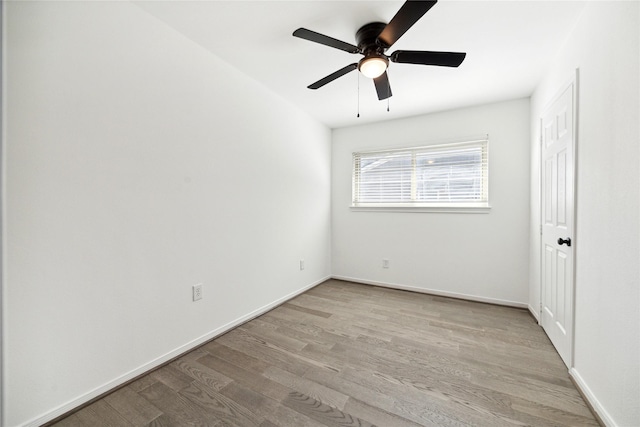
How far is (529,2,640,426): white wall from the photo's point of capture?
1184mm

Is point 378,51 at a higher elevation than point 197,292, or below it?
higher

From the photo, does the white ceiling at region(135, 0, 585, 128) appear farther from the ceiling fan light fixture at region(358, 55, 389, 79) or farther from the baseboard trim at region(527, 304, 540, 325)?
the baseboard trim at region(527, 304, 540, 325)

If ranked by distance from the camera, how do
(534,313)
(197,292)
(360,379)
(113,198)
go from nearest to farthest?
1. (113,198)
2. (360,379)
3. (197,292)
4. (534,313)

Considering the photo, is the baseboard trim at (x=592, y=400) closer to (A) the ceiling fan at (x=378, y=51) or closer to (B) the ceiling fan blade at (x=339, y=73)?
(A) the ceiling fan at (x=378, y=51)

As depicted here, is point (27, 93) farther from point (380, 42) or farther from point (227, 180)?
point (380, 42)

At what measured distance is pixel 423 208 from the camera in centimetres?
344

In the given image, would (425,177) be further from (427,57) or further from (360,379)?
(360,379)

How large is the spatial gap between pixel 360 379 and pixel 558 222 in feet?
6.51

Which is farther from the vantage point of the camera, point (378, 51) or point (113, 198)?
point (378, 51)

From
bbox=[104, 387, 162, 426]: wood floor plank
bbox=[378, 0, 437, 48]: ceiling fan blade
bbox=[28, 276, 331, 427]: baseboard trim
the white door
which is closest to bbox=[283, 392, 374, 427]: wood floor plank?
bbox=[104, 387, 162, 426]: wood floor plank

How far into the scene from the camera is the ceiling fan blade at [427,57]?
167cm

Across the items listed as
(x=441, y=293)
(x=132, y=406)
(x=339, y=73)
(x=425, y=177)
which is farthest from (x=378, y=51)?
(x=441, y=293)

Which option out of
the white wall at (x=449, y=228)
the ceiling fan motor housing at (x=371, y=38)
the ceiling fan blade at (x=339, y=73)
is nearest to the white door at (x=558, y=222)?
the white wall at (x=449, y=228)

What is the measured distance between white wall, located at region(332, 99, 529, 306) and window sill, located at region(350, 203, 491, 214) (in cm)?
6
